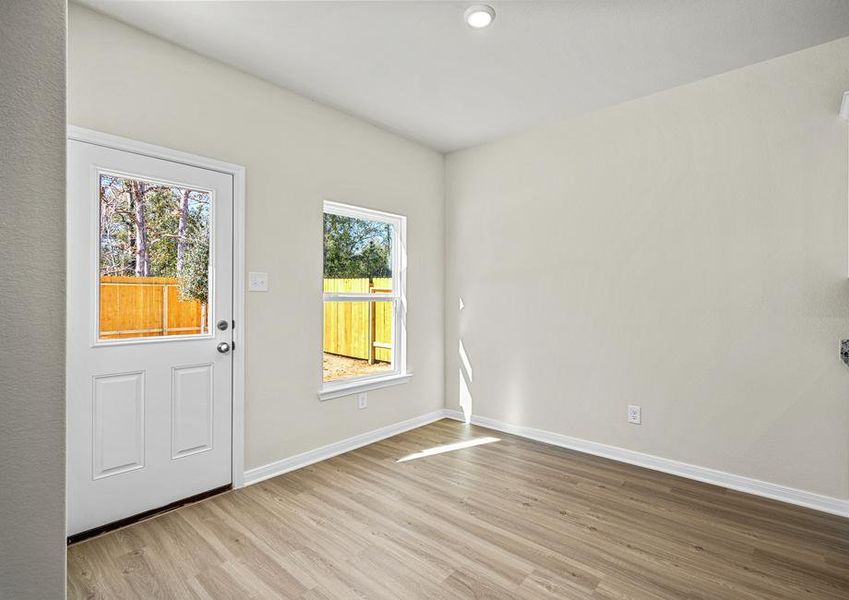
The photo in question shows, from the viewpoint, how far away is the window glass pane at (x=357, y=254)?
3.37 meters

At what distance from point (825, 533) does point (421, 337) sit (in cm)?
289

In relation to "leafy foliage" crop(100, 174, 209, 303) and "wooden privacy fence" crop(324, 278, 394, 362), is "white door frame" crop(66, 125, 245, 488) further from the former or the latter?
"wooden privacy fence" crop(324, 278, 394, 362)

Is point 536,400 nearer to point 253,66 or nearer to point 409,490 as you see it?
point 409,490

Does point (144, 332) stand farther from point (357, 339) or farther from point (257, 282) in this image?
point (357, 339)

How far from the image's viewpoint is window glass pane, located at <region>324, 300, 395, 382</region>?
11.1 feet

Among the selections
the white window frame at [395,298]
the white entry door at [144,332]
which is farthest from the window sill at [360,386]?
the white entry door at [144,332]

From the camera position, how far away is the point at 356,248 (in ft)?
11.8

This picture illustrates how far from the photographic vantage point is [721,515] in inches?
93.4

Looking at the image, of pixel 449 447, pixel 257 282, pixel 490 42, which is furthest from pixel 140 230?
pixel 449 447

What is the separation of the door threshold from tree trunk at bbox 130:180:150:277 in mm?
1275

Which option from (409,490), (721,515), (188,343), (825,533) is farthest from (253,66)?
(825,533)

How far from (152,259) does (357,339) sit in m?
1.66

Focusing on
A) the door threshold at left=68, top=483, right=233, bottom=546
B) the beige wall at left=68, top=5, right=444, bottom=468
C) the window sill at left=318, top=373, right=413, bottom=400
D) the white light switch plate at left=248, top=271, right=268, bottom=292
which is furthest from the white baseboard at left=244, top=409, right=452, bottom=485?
the white light switch plate at left=248, top=271, right=268, bottom=292

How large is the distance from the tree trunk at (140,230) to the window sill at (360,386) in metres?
1.40
